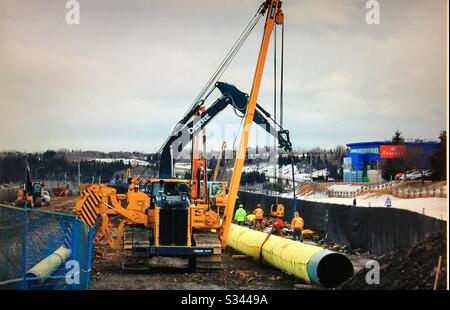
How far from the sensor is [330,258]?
15445 millimetres

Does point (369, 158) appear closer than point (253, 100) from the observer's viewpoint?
No

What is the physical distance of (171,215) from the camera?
62.5ft

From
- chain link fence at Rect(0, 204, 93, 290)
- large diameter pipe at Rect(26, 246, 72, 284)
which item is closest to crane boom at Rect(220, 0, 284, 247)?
chain link fence at Rect(0, 204, 93, 290)

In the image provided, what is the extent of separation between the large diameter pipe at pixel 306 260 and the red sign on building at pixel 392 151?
51570mm

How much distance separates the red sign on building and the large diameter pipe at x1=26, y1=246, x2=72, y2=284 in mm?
57751

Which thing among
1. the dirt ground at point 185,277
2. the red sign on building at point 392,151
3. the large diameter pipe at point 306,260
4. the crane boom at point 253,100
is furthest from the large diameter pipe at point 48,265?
the red sign on building at point 392,151

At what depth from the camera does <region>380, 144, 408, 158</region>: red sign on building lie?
70.3 metres

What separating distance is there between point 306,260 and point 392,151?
192 ft

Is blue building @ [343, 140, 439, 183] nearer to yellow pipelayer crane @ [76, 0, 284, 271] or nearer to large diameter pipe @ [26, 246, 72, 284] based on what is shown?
yellow pipelayer crane @ [76, 0, 284, 271]

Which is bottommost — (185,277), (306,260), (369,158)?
(185,277)

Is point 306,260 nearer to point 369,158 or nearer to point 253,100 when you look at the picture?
point 253,100

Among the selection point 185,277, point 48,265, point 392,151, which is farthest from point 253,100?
point 392,151
